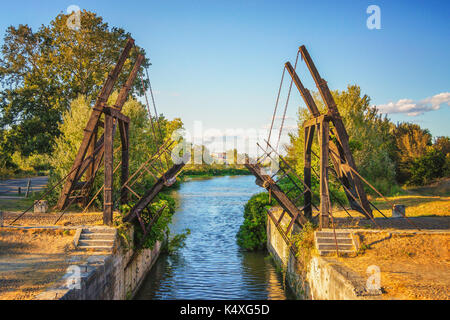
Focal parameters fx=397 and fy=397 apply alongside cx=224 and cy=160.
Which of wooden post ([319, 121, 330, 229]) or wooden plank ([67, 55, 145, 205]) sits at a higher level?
wooden plank ([67, 55, 145, 205])

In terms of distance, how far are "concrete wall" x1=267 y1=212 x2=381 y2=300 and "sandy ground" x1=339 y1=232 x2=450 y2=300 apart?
1.40 ft

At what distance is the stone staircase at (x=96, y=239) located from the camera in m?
11.7

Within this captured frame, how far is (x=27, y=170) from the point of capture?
4994 centimetres

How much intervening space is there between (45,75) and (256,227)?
19.8m

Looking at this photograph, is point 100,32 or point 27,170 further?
point 27,170

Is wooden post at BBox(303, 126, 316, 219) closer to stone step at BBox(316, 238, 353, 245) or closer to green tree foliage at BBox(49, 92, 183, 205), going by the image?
stone step at BBox(316, 238, 353, 245)

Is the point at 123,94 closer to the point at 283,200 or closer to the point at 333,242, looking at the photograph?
the point at 283,200

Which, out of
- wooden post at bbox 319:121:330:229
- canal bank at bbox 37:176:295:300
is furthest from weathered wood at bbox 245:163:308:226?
canal bank at bbox 37:176:295:300

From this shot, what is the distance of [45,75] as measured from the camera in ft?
96.4

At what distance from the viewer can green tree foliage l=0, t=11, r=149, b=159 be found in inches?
1139
